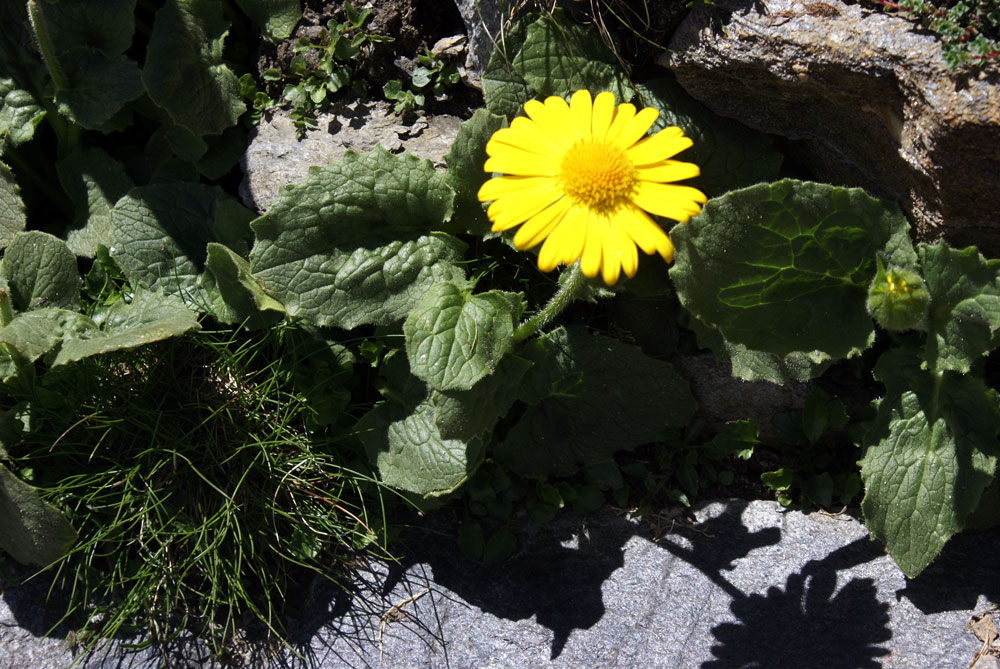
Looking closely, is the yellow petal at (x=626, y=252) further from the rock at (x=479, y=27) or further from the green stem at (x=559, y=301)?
the rock at (x=479, y=27)

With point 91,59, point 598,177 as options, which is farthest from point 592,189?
point 91,59

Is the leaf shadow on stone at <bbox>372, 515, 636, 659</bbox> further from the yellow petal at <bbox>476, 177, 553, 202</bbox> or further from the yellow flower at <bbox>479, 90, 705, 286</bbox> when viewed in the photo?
the yellow petal at <bbox>476, 177, 553, 202</bbox>

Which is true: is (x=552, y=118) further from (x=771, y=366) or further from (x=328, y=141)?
(x=328, y=141)

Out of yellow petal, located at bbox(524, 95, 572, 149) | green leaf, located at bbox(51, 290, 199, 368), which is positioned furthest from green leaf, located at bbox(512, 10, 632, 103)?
green leaf, located at bbox(51, 290, 199, 368)

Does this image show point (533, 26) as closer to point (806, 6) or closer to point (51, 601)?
point (806, 6)

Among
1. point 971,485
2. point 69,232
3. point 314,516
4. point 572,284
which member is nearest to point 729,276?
point 572,284
